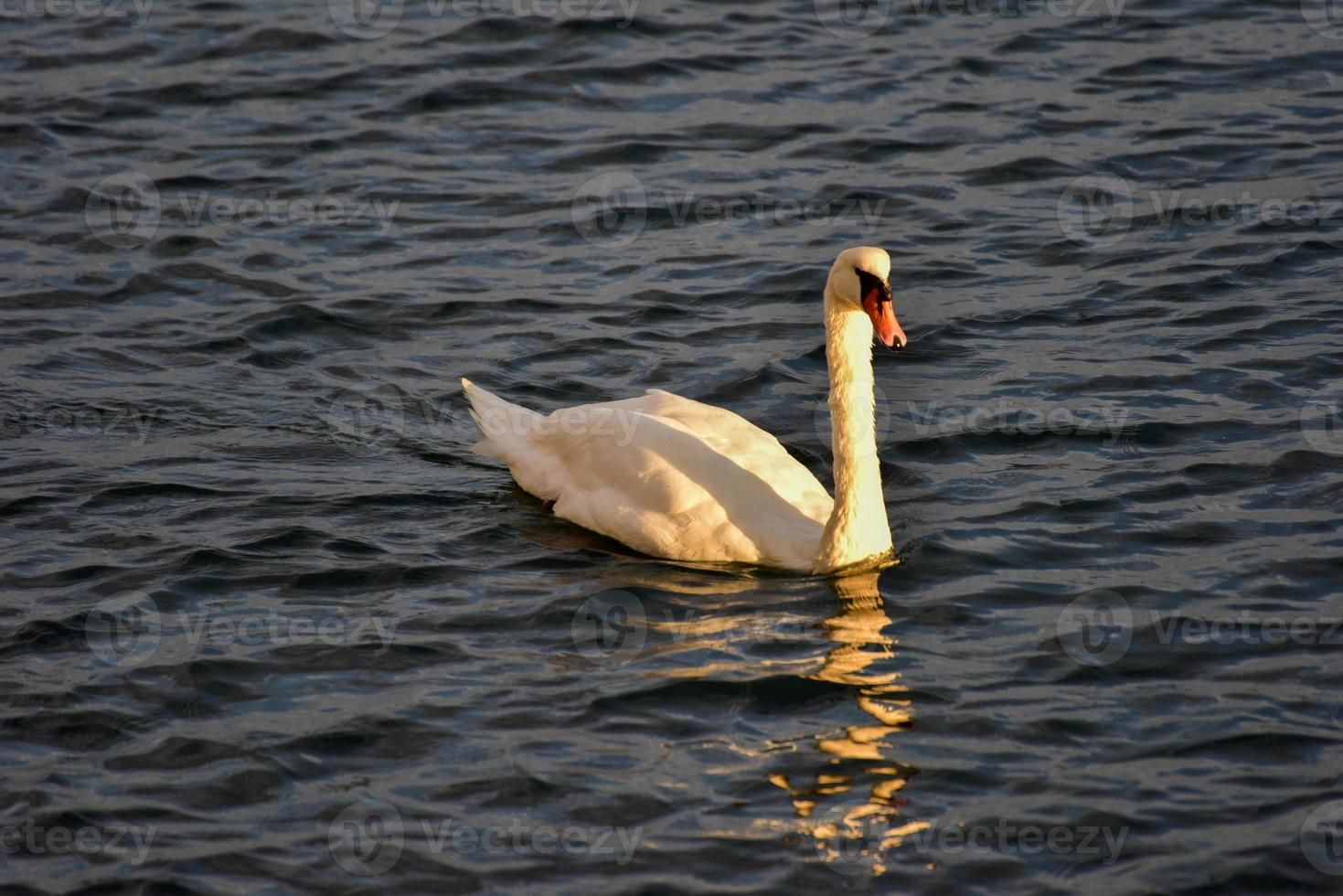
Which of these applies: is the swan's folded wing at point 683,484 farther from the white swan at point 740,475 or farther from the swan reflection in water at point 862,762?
the swan reflection in water at point 862,762

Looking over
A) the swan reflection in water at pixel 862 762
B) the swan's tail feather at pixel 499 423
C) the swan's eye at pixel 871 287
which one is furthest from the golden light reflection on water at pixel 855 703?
the swan's tail feather at pixel 499 423

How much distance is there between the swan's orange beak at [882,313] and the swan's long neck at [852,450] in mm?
252

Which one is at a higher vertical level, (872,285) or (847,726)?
(872,285)

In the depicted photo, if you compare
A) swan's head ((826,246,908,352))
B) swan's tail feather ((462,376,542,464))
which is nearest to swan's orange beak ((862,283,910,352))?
swan's head ((826,246,908,352))

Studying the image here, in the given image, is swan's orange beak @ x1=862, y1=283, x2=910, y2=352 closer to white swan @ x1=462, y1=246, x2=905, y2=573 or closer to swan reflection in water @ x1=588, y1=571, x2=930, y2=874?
white swan @ x1=462, y1=246, x2=905, y2=573

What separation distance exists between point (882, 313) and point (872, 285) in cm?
14

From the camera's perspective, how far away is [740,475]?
29.6ft

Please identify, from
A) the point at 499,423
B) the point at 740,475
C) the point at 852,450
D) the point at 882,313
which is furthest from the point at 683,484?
the point at 499,423

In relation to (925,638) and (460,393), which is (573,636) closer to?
(925,638)

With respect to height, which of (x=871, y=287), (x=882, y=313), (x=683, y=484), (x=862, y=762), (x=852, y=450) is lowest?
(x=862, y=762)

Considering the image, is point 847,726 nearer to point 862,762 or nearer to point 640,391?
point 862,762

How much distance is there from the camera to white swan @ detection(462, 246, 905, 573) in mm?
8641

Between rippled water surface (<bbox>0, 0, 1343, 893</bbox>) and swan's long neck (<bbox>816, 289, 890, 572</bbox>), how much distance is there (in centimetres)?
20

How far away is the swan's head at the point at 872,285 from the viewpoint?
8297 millimetres
